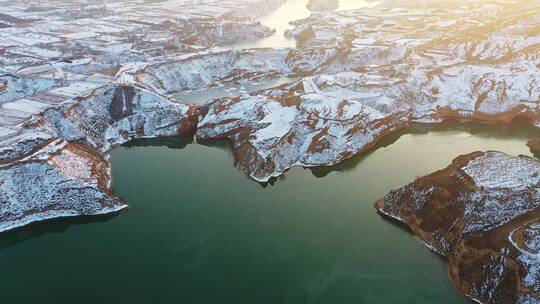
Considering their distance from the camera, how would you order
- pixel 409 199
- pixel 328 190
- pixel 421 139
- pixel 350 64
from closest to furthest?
pixel 409 199 → pixel 328 190 → pixel 421 139 → pixel 350 64

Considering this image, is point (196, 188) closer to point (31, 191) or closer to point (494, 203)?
point (31, 191)

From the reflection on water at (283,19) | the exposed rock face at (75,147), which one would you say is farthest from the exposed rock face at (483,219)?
the reflection on water at (283,19)

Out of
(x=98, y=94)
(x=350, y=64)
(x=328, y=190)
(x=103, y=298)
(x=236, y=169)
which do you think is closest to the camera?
(x=103, y=298)

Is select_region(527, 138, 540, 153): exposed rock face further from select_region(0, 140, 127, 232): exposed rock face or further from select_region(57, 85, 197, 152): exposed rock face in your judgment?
select_region(0, 140, 127, 232): exposed rock face

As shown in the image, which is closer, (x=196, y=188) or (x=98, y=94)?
(x=196, y=188)

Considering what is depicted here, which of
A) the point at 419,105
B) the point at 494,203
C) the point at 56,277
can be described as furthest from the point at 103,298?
the point at 419,105

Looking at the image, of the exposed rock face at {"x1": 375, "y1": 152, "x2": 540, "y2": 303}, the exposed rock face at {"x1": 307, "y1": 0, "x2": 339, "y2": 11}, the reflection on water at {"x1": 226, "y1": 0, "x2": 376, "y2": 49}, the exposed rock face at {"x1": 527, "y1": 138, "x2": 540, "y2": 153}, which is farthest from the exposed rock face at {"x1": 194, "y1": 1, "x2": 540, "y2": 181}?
the exposed rock face at {"x1": 307, "y1": 0, "x2": 339, "y2": 11}

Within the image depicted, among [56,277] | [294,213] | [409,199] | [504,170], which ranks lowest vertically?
[56,277]

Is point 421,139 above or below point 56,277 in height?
above
